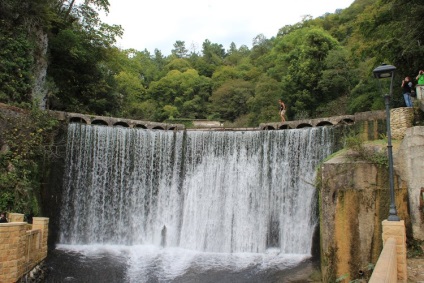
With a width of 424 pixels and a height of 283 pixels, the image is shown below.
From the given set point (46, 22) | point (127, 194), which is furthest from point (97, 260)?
point (46, 22)

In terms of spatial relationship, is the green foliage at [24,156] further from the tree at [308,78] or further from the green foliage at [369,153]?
the tree at [308,78]

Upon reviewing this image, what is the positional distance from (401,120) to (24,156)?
12892 mm

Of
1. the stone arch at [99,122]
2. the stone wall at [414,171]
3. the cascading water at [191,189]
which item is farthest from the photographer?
the stone arch at [99,122]

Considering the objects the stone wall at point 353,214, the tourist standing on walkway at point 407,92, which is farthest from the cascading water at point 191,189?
the stone wall at point 353,214

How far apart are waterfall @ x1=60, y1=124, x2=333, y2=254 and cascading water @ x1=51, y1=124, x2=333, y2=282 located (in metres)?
0.04

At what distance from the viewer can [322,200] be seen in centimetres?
984

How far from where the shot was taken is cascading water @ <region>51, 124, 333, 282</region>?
48.2 ft

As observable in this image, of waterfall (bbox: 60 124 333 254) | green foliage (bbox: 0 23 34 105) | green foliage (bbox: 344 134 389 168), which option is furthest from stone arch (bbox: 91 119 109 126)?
green foliage (bbox: 344 134 389 168)

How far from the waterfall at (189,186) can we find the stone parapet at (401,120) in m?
3.65

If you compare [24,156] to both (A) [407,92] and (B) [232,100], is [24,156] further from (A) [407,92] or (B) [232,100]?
(B) [232,100]

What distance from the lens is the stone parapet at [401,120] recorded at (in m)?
10.7

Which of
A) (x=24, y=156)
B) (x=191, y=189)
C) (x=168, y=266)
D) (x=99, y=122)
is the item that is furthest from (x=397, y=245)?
(x=99, y=122)

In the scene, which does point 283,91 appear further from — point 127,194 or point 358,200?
point 358,200

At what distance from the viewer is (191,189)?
16250 millimetres
